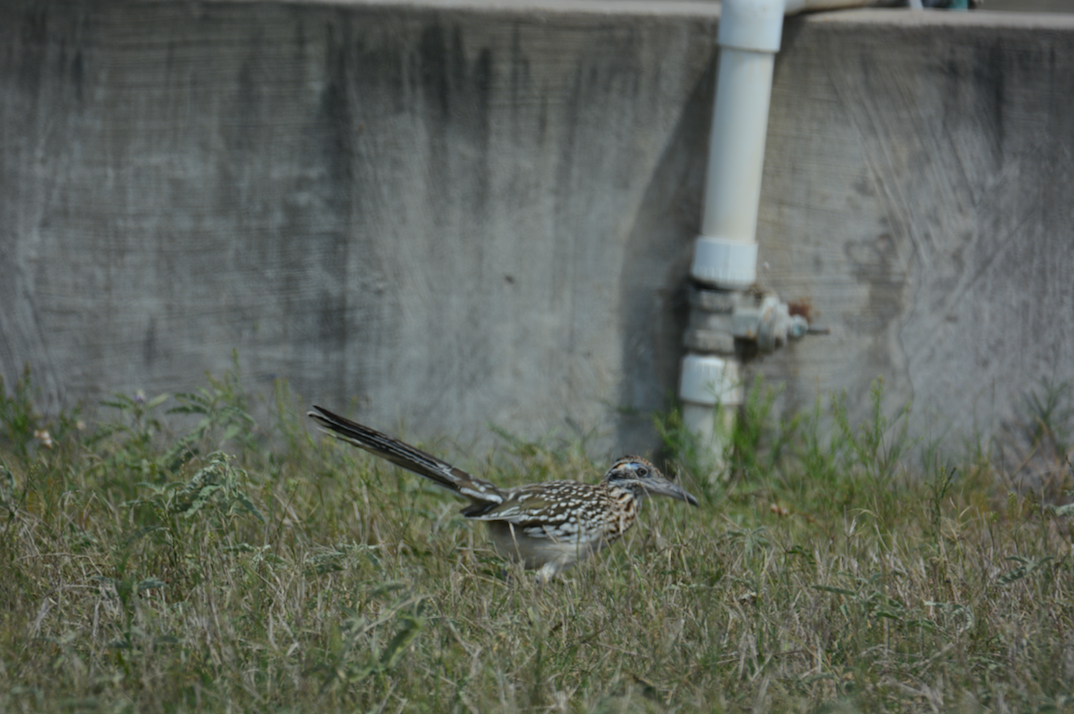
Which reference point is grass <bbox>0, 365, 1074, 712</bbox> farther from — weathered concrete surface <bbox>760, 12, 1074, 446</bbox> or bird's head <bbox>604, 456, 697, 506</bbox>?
weathered concrete surface <bbox>760, 12, 1074, 446</bbox>

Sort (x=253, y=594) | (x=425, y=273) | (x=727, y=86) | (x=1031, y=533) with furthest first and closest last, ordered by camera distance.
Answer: (x=425, y=273)
(x=727, y=86)
(x=1031, y=533)
(x=253, y=594)

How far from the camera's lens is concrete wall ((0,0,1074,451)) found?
4918mm

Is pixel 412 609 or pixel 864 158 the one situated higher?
pixel 864 158

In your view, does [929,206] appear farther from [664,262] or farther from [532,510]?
[532,510]

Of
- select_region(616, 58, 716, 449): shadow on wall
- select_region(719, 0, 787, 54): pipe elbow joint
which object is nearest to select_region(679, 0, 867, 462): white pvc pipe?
select_region(719, 0, 787, 54): pipe elbow joint

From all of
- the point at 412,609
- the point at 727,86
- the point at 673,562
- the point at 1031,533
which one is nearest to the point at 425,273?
the point at 727,86

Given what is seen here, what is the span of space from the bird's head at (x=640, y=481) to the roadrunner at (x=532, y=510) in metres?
0.07

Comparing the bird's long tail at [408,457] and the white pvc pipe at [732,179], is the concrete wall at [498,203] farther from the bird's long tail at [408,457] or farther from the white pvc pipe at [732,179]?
the bird's long tail at [408,457]

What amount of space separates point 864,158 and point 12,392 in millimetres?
4182

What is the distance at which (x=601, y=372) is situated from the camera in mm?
5191

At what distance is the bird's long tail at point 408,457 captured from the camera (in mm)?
3926

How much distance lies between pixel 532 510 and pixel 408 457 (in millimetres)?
499

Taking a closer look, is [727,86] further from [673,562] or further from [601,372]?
[673,562]

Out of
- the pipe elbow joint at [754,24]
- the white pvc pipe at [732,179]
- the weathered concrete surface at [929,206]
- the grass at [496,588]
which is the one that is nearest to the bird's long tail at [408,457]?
the grass at [496,588]
